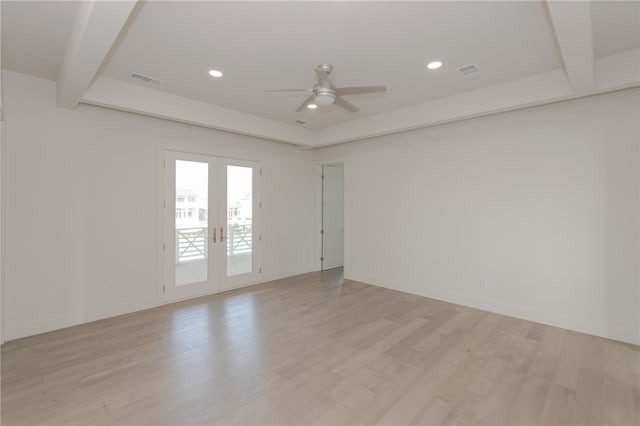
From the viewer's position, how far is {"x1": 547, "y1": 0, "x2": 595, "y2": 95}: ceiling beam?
1.91 meters

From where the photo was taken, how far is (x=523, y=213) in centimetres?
404

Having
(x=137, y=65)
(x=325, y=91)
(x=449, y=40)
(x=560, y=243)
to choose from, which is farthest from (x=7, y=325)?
(x=560, y=243)

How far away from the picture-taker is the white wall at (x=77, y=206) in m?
3.41

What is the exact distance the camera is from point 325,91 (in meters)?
2.97

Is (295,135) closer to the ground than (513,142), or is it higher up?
higher up

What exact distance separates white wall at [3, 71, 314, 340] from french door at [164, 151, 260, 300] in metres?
0.21

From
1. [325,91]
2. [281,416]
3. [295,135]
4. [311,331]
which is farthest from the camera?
Result: [295,135]

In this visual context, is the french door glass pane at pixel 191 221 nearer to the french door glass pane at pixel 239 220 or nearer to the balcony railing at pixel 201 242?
the balcony railing at pixel 201 242

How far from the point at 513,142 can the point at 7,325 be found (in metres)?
6.58

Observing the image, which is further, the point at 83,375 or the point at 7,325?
the point at 7,325

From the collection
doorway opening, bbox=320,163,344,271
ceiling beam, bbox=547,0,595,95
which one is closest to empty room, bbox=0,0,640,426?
ceiling beam, bbox=547,0,595,95

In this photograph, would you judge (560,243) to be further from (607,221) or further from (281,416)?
(281,416)

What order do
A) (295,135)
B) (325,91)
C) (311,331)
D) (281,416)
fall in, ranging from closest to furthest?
(281,416), (325,91), (311,331), (295,135)

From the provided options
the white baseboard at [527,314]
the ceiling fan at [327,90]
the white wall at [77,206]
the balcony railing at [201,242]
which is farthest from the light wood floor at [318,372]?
the ceiling fan at [327,90]
